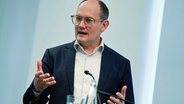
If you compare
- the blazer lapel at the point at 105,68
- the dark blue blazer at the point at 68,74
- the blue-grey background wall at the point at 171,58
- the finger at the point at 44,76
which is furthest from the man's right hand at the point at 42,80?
the blue-grey background wall at the point at 171,58

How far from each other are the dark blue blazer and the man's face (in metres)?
0.10

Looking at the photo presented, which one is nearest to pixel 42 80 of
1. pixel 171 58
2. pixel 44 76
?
pixel 44 76

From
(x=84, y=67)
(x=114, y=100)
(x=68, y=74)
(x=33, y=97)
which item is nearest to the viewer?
(x=114, y=100)

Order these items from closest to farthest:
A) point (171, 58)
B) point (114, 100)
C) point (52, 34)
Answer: point (114, 100)
point (171, 58)
point (52, 34)

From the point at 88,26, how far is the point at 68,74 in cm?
32

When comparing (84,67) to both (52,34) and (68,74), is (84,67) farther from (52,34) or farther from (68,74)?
(52,34)

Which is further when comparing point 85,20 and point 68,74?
point 85,20

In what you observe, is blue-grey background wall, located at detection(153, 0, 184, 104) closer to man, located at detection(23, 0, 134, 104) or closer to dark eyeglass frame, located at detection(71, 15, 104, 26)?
man, located at detection(23, 0, 134, 104)

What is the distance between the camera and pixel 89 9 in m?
1.77

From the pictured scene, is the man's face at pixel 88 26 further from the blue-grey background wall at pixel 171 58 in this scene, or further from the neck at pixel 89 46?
the blue-grey background wall at pixel 171 58

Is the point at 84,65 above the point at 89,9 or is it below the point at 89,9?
below

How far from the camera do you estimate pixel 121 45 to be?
2.77 metres

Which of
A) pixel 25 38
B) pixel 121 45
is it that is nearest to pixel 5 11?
pixel 25 38

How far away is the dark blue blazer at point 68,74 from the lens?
1.63m
